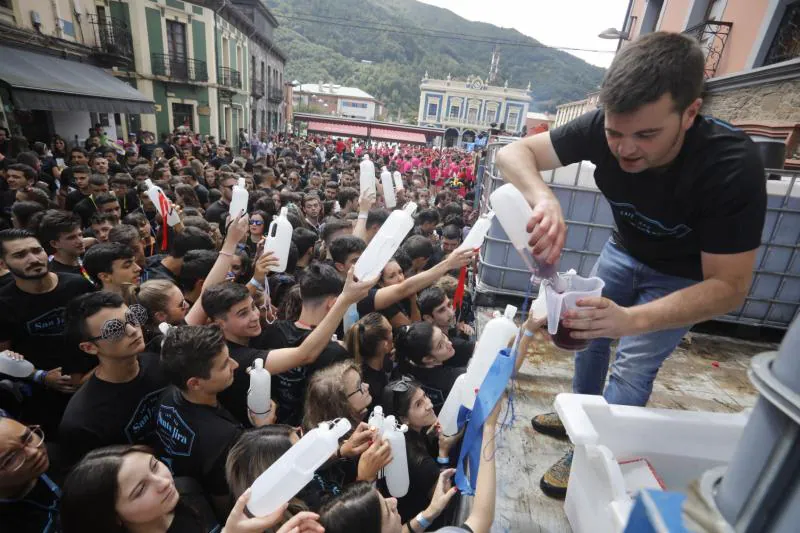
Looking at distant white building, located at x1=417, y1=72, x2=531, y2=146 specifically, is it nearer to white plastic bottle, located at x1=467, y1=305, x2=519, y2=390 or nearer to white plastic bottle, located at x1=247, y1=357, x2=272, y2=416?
white plastic bottle, located at x1=467, y1=305, x2=519, y2=390

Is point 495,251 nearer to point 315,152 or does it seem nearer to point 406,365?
point 406,365

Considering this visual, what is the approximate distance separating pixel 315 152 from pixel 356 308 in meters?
16.5

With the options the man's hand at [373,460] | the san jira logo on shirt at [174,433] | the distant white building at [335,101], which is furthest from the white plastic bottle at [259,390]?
the distant white building at [335,101]

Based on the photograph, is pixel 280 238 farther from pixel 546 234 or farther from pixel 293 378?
pixel 546 234

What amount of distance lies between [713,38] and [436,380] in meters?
10.1

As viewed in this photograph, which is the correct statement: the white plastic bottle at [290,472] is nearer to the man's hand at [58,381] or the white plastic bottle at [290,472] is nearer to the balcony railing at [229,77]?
the man's hand at [58,381]

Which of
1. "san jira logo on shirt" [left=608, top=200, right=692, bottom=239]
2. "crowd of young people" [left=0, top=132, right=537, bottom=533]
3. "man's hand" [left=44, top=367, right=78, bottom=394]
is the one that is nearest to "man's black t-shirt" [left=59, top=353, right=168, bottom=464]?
"crowd of young people" [left=0, top=132, right=537, bottom=533]

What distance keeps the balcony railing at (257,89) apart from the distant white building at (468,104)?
30980mm

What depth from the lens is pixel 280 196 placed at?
19.5 feet

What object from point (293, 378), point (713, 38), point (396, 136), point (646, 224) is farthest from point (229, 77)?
point (646, 224)

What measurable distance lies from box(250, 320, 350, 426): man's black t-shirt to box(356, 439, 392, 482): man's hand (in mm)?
764

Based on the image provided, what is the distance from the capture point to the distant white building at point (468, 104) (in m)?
57.8

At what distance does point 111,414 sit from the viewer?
194 cm

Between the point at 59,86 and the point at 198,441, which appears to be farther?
the point at 59,86
